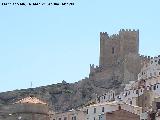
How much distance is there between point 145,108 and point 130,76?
118 feet

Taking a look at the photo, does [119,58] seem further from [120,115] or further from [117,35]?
[120,115]

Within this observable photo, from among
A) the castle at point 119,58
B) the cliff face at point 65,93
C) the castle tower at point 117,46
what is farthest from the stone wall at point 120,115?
the castle tower at point 117,46

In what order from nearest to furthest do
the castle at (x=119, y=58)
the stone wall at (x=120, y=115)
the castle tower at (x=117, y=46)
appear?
the stone wall at (x=120, y=115), the castle at (x=119, y=58), the castle tower at (x=117, y=46)

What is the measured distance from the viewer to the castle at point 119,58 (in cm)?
11725

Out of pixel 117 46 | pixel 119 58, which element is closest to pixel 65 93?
pixel 119 58

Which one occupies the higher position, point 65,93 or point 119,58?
point 119,58

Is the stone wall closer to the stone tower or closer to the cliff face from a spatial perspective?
the cliff face

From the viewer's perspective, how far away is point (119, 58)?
408ft

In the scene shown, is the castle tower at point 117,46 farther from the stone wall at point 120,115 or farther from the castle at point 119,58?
the stone wall at point 120,115

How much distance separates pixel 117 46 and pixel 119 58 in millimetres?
3359

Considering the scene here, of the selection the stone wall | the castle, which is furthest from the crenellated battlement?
the stone wall

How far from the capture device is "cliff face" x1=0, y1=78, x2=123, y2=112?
11731 centimetres

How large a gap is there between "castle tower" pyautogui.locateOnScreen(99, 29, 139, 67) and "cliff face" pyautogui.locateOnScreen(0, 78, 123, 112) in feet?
20.5

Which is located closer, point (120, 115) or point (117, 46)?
point (120, 115)
